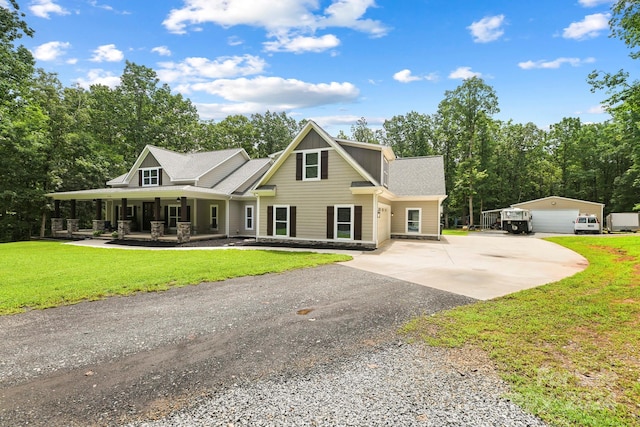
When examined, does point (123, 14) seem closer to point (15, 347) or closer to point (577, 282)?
point (15, 347)

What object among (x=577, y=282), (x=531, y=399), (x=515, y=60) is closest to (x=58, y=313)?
(x=531, y=399)

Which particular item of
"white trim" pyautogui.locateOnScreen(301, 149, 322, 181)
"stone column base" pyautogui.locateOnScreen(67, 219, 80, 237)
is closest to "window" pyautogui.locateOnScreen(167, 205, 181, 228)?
"stone column base" pyautogui.locateOnScreen(67, 219, 80, 237)

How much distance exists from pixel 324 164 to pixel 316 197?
1771 mm

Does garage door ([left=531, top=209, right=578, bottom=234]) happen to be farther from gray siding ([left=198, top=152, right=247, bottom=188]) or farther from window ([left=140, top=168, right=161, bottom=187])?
window ([left=140, top=168, right=161, bottom=187])

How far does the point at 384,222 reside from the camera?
18281 mm

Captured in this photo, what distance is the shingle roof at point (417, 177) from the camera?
67.4ft

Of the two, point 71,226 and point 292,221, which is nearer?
point 292,221

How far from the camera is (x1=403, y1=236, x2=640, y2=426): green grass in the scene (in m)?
2.87

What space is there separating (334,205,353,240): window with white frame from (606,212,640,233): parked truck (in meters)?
28.2

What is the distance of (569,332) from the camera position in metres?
4.57

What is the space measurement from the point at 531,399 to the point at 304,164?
14575 millimetres

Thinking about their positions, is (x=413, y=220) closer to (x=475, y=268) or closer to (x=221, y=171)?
(x=475, y=268)

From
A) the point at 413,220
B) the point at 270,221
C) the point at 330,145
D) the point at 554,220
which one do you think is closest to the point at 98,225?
the point at 270,221

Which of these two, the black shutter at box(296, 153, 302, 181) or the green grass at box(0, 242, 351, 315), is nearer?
the green grass at box(0, 242, 351, 315)
